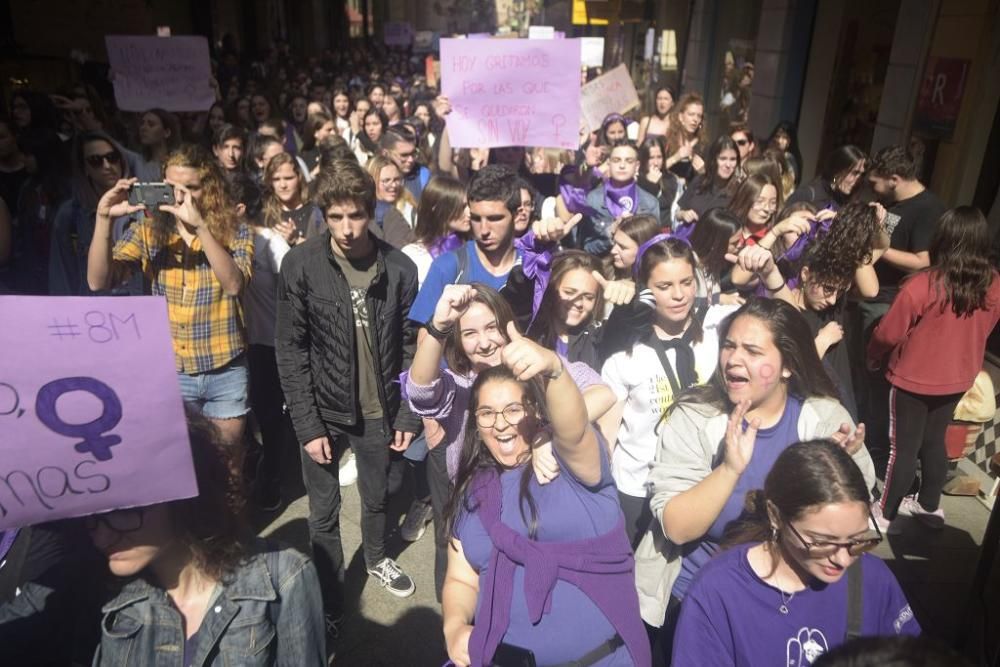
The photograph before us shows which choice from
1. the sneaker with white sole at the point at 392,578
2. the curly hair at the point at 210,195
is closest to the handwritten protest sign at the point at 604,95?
the curly hair at the point at 210,195

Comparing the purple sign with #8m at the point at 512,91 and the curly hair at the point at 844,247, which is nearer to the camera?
the curly hair at the point at 844,247

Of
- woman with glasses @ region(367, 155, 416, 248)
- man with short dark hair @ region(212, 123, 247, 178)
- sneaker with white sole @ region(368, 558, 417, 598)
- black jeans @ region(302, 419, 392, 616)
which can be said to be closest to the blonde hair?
woman with glasses @ region(367, 155, 416, 248)

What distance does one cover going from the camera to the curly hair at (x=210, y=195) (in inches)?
133

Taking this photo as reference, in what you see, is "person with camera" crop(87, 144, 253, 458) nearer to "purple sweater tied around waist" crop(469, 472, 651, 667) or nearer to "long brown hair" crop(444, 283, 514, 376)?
"long brown hair" crop(444, 283, 514, 376)

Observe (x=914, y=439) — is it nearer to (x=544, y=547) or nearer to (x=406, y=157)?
(x=544, y=547)

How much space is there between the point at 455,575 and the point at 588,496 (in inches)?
18.6

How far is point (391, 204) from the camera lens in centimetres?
468

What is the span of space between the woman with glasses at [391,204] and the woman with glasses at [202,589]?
2758 millimetres

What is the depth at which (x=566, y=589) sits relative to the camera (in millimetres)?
1949

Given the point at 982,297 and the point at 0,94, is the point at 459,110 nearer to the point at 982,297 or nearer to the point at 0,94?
the point at 982,297

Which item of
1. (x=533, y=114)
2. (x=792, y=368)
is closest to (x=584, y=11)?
(x=533, y=114)

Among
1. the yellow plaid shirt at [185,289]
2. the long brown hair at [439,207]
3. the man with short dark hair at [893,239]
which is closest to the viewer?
the yellow plaid shirt at [185,289]

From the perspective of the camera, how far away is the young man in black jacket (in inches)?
115

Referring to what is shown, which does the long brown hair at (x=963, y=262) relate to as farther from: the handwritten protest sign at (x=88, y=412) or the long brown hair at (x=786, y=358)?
the handwritten protest sign at (x=88, y=412)
